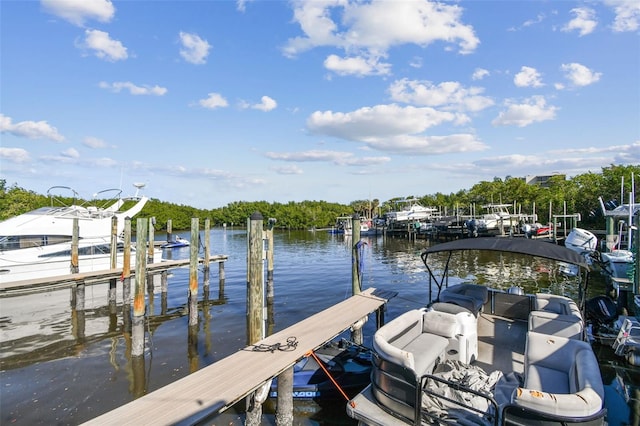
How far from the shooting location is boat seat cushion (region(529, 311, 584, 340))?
19.5 feet

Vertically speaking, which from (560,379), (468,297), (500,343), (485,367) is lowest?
(485,367)

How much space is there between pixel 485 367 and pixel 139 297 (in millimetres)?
8757

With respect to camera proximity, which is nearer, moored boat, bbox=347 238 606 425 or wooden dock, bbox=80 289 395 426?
moored boat, bbox=347 238 606 425

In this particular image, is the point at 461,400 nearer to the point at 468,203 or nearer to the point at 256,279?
the point at 256,279

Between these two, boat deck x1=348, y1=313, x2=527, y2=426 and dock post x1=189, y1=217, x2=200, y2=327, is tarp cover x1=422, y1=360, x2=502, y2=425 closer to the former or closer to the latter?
boat deck x1=348, y1=313, x2=527, y2=426

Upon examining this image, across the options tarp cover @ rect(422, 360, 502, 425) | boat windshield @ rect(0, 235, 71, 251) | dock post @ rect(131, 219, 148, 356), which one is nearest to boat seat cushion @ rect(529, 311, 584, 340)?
tarp cover @ rect(422, 360, 502, 425)

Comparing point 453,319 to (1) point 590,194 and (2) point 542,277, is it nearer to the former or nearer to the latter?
(2) point 542,277

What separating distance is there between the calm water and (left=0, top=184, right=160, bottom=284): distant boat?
168 centimetres

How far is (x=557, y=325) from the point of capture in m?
6.21

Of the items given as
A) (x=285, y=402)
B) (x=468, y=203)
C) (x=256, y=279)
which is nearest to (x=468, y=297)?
(x=285, y=402)

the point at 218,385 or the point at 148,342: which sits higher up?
the point at 218,385

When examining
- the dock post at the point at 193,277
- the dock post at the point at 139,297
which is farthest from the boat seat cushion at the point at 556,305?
the dock post at the point at 193,277

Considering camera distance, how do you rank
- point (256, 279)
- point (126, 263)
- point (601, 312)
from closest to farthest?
point (256, 279) → point (601, 312) → point (126, 263)

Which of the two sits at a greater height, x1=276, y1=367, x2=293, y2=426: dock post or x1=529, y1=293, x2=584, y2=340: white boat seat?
x1=529, y1=293, x2=584, y2=340: white boat seat
